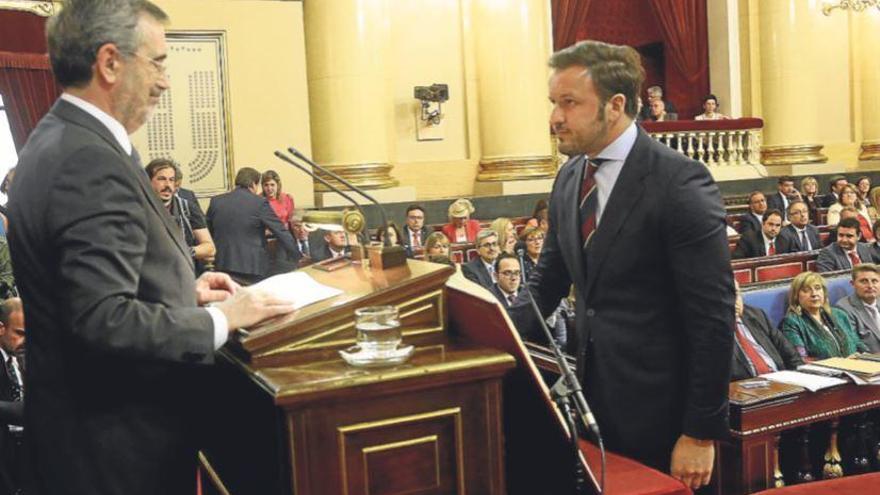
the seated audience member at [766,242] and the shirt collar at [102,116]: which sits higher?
the shirt collar at [102,116]

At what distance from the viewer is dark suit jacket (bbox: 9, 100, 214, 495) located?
1.45 metres

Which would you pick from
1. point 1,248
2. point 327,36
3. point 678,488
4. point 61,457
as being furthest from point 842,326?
point 327,36

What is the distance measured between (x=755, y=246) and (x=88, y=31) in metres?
7.34

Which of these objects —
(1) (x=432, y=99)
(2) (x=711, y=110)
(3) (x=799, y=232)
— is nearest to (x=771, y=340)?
(3) (x=799, y=232)

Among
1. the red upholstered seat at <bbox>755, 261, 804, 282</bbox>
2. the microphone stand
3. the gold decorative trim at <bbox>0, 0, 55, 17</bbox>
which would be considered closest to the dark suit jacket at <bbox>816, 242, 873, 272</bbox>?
the red upholstered seat at <bbox>755, 261, 804, 282</bbox>

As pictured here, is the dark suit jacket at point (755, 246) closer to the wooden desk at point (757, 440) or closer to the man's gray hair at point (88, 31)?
the wooden desk at point (757, 440)

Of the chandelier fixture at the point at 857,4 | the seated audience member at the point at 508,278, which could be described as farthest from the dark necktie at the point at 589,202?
the chandelier fixture at the point at 857,4

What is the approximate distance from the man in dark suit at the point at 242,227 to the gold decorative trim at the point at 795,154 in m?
7.30

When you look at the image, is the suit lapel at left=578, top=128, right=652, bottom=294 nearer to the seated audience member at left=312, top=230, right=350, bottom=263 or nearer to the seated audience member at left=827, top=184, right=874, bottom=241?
the seated audience member at left=312, top=230, right=350, bottom=263

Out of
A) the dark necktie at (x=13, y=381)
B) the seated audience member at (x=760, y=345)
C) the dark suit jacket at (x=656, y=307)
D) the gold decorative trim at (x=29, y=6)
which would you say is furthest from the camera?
the gold decorative trim at (x=29, y=6)

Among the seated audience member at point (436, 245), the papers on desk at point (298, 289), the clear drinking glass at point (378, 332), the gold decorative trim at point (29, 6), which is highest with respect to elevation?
the gold decorative trim at point (29, 6)

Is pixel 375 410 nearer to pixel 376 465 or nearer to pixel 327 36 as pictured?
pixel 376 465

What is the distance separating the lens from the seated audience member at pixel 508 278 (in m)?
5.65

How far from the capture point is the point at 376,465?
150cm
